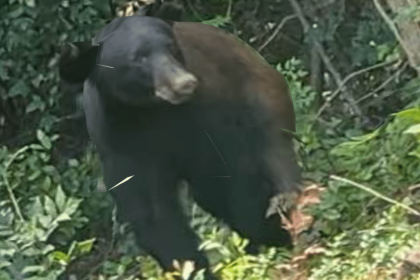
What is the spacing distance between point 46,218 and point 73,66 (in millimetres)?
452

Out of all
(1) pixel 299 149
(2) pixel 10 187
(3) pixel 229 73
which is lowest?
(2) pixel 10 187

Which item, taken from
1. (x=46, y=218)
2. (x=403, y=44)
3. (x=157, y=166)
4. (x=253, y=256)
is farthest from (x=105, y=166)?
Answer: (x=403, y=44)

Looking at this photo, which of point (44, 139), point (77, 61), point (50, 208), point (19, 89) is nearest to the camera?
point (77, 61)

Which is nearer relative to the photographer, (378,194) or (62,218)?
(378,194)

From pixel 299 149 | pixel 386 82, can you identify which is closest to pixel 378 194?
pixel 299 149

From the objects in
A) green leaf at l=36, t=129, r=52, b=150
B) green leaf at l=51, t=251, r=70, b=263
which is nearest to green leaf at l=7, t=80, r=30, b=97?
green leaf at l=36, t=129, r=52, b=150

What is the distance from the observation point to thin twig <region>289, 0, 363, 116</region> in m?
2.71

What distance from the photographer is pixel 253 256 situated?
2.07m

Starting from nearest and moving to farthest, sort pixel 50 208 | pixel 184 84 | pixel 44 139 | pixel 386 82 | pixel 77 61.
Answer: pixel 184 84 → pixel 77 61 → pixel 50 208 → pixel 386 82 → pixel 44 139

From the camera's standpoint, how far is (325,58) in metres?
2.82

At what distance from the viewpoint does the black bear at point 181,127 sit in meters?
2.08

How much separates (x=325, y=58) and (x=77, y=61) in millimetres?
943

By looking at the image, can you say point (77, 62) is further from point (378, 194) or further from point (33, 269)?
point (378, 194)

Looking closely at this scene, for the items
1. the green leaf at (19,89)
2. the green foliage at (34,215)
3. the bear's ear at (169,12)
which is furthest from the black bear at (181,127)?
the green leaf at (19,89)
